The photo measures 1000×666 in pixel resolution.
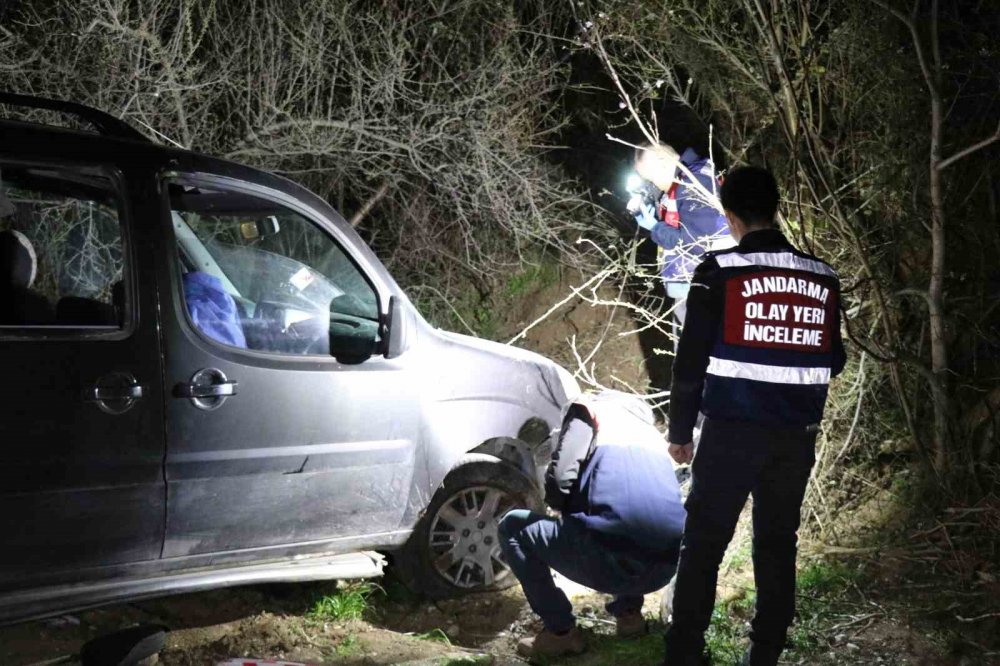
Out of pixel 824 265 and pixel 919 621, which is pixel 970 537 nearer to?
pixel 919 621

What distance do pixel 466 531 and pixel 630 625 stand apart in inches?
35.0

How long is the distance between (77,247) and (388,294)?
1256 mm

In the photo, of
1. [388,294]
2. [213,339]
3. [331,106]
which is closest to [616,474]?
[388,294]

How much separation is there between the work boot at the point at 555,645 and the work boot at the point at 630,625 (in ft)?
0.67

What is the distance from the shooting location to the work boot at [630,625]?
3898 mm

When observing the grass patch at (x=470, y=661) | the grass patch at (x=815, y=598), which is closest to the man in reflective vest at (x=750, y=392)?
the grass patch at (x=815, y=598)

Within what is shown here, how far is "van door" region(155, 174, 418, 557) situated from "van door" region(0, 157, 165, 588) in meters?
0.11

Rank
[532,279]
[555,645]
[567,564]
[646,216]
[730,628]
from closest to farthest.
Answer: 1. [567,564]
2. [555,645]
3. [730,628]
4. [646,216]
5. [532,279]

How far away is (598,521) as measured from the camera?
3406 mm

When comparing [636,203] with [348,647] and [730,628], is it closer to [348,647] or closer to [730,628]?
[730,628]

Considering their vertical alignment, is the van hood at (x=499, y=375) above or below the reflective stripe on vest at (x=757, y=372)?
below

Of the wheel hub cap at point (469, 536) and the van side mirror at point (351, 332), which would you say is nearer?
the van side mirror at point (351, 332)

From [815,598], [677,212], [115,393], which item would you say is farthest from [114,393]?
[677,212]

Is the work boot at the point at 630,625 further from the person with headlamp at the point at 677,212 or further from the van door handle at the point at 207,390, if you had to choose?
the person with headlamp at the point at 677,212
